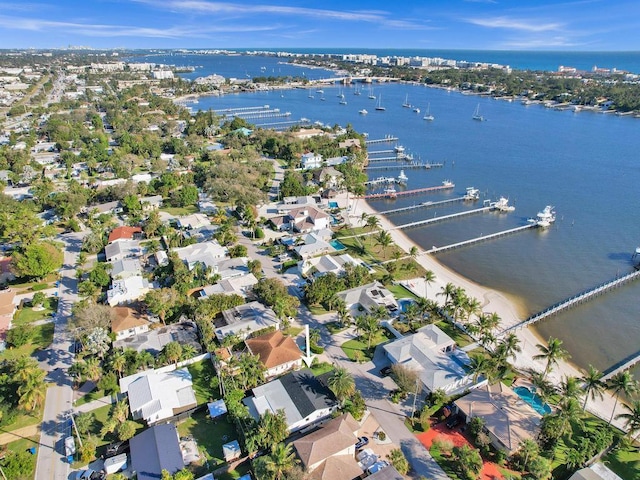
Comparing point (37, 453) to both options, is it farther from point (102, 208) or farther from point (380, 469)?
point (102, 208)

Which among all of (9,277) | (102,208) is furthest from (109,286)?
(102,208)

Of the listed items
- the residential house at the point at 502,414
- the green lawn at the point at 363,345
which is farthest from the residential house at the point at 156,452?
the residential house at the point at 502,414

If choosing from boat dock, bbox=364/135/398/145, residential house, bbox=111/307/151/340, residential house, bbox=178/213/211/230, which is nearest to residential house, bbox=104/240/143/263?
residential house, bbox=178/213/211/230

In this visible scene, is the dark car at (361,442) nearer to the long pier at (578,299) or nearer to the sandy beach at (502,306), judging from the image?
the sandy beach at (502,306)

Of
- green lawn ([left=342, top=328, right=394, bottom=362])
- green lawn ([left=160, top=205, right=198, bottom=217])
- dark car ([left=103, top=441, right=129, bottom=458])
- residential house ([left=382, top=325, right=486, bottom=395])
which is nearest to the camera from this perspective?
dark car ([left=103, top=441, right=129, bottom=458])

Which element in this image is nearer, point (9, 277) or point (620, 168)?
point (9, 277)

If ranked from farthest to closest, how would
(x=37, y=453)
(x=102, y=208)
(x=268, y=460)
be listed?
1. (x=102, y=208)
2. (x=37, y=453)
3. (x=268, y=460)

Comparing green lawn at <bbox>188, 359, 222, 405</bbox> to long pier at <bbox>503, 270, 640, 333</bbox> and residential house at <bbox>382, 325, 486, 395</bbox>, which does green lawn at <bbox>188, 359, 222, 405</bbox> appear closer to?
residential house at <bbox>382, 325, 486, 395</bbox>
